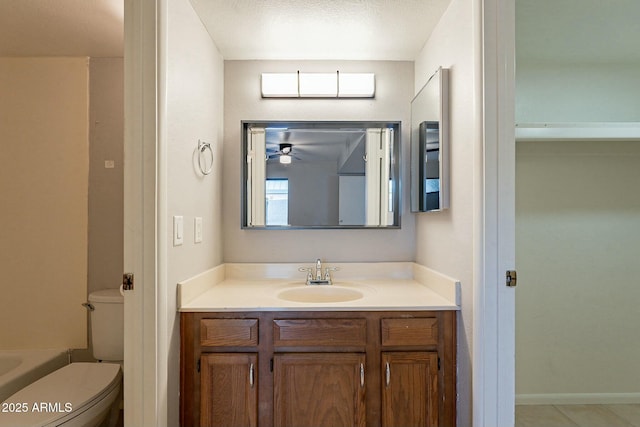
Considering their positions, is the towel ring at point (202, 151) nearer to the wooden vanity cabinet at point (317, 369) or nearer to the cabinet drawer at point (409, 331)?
the wooden vanity cabinet at point (317, 369)

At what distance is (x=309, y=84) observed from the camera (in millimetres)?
2004

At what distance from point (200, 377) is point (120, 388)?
28.5 inches

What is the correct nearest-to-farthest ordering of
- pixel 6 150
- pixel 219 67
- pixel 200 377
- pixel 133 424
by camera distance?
pixel 133 424 < pixel 200 377 < pixel 219 67 < pixel 6 150

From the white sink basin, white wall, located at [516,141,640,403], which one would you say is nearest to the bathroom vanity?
the white sink basin

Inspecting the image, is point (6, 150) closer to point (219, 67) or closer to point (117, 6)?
point (117, 6)

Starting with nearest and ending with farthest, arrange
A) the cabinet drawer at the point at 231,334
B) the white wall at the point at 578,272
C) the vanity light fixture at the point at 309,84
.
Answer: the cabinet drawer at the point at 231,334 < the vanity light fixture at the point at 309,84 < the white wall at the point at 578,272

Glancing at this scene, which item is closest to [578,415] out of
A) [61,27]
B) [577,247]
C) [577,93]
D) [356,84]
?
[577,247]

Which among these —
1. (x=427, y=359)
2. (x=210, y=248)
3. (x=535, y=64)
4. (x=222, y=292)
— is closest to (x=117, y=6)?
(x=210, y=248)

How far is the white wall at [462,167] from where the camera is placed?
130 cm

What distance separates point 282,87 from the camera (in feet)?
6.58

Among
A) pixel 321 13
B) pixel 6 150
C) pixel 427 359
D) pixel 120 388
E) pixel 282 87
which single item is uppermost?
pixel 321 13

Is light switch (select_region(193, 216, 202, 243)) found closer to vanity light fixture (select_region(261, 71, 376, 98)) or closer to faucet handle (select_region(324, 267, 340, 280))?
faucet handle (select_region(324, 267, 340, 280))

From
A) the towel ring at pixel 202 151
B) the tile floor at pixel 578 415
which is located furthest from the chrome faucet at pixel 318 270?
the tile floor at pixel 578 415

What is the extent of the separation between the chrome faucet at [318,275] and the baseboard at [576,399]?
1.50 metres
